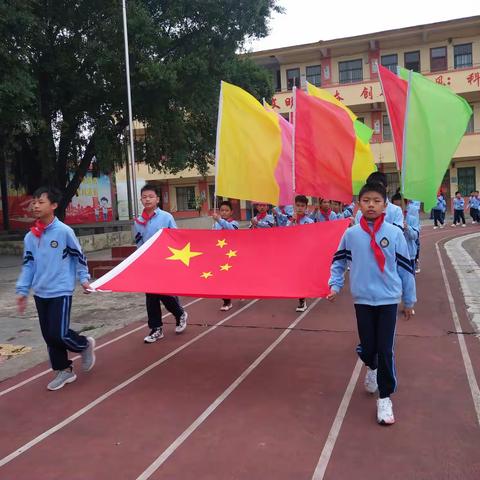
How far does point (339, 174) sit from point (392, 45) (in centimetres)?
2684

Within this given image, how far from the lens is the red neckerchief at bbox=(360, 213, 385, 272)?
354cm

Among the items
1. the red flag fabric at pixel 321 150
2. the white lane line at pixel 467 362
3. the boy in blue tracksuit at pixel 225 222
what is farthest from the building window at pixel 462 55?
the boy in blue tracksuit at pixel 225 222

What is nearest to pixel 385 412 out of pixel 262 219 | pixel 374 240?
pixel 374 240

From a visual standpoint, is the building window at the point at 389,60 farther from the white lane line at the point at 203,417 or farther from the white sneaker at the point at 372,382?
the white sneaker at the point at 372,382

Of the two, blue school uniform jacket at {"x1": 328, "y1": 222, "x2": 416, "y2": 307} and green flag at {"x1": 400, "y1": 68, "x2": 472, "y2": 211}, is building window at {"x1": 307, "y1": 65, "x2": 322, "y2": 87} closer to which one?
green flag at {"x1": 400, "y1": 68, "x2": 472, "y2": 211}

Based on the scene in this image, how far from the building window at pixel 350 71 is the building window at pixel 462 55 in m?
5.30

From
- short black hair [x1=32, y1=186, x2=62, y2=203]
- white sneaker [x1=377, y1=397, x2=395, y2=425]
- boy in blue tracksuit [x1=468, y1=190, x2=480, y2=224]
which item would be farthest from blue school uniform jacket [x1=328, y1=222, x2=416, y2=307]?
boy in blue tracksuit [x1=468, y1=190, x2=480, y2=224]

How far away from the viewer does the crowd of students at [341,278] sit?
3547 mm

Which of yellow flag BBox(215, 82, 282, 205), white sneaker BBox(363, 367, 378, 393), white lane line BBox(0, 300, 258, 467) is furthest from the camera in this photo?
yellow flag BBox(215, 82, 282, 205)

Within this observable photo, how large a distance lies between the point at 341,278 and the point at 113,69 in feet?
41.8

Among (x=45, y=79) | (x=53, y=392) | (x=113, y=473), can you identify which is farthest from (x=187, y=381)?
(x=45, y=79)

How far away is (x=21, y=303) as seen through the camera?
14.3 ft

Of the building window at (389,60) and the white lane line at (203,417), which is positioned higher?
the building window at (389,60)

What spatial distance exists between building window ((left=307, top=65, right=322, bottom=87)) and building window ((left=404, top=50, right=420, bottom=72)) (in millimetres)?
5097
